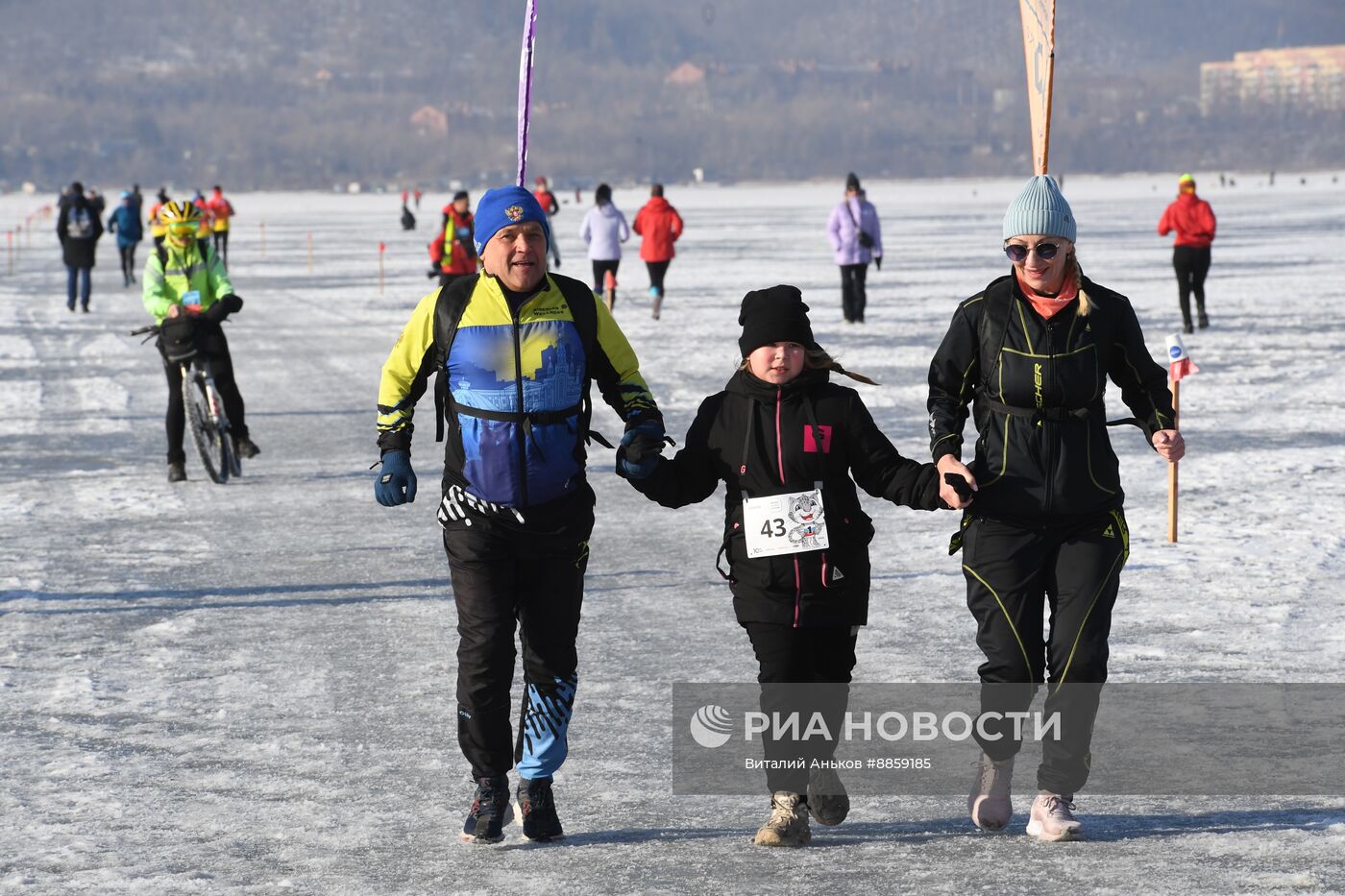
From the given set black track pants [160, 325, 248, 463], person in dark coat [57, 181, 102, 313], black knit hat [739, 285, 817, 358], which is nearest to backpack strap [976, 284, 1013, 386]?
black knit hat [739, 285, 817, 358]

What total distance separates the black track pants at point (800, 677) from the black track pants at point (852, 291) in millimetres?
16322

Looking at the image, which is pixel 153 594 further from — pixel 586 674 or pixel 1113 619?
pixel 1113 619

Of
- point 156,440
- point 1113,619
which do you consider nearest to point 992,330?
point 1113,619

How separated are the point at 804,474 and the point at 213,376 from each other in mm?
7084

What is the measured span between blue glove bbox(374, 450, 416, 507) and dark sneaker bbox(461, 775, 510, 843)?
75cm

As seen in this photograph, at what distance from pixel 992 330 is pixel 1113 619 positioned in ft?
9.42

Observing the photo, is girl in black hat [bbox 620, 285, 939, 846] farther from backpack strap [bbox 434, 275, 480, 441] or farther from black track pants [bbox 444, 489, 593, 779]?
backpack strap [bbox 434, 275, 480, 441]

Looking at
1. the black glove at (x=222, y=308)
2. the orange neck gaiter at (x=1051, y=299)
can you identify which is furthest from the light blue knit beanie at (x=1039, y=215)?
the black glove at (x=222, y=308)

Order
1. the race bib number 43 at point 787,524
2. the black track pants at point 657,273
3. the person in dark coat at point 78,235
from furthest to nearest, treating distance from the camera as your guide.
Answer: the person in dark coat at point 78,235
the black track pants at point 657,273
the race bib number 43 at point 787,524

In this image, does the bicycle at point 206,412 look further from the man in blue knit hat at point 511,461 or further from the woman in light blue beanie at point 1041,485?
the woman in light blue beanie at point 1041,485

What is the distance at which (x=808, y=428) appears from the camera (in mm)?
4727

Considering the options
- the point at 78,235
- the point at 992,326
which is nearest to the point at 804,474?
the point at 992,326

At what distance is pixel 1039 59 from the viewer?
22.3 feet

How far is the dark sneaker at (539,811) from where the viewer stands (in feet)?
16.1
